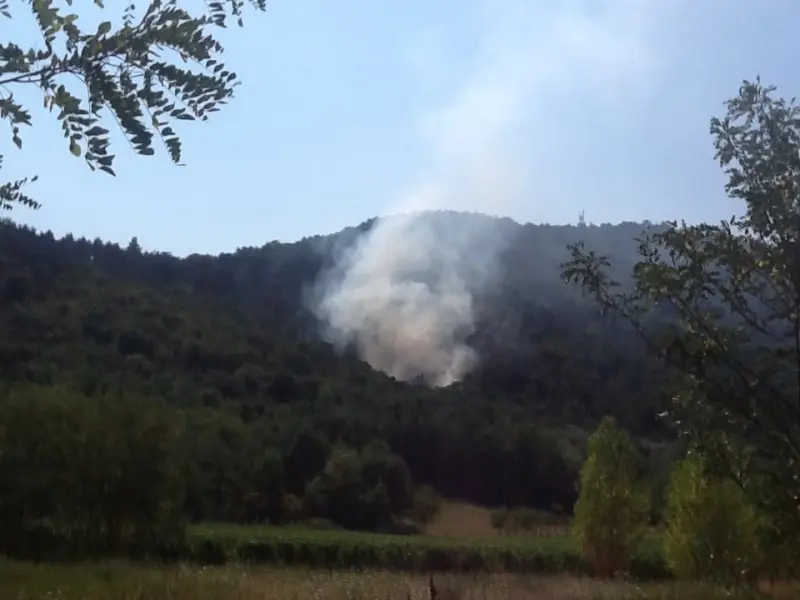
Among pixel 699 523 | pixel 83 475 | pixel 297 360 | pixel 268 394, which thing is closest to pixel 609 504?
pixel 699 523

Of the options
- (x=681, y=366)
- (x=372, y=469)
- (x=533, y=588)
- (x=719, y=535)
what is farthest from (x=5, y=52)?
(x=372, y=469)

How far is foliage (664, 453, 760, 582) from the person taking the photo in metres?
18.9

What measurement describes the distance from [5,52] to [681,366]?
6.59m

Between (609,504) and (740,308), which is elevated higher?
(740,308)

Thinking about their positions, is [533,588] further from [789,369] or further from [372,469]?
[372,469]

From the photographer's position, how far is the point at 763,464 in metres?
8.62

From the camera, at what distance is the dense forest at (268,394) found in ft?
96.1

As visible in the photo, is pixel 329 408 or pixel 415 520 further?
pixel 329 408

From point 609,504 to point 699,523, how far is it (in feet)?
15.5

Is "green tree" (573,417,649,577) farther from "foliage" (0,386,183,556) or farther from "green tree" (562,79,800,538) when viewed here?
"green tree" (562,79,800,538)

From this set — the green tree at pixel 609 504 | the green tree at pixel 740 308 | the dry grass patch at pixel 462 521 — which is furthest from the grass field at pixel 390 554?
the green tree at pixel 740 308

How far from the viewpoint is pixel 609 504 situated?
25562mm

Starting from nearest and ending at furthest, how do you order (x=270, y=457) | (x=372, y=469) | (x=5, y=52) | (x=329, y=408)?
(x=5, y=52) → (x=270, y=457) → (x=372, y=469) → (x=329, y=408)

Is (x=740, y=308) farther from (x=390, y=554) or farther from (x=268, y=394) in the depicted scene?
(x=268, y=394)
